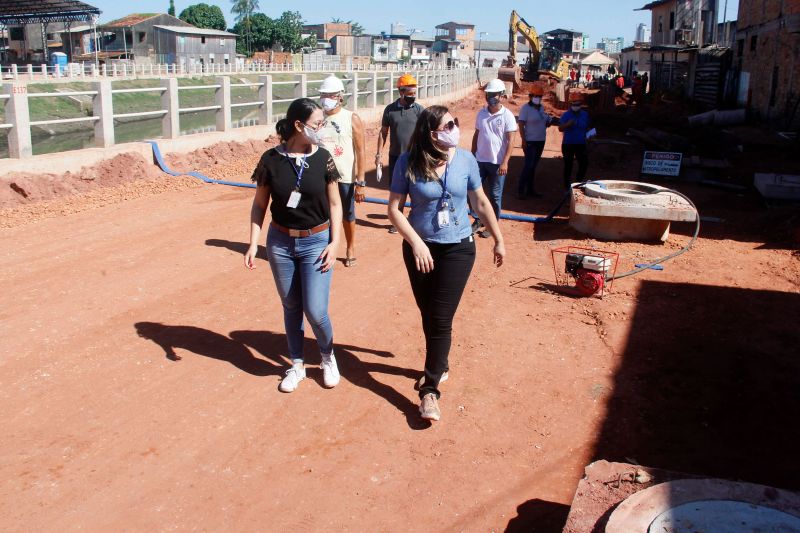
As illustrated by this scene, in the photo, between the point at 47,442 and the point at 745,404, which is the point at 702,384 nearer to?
the point at 745,404

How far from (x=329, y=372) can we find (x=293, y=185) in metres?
1.31

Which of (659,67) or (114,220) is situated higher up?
(659,67)

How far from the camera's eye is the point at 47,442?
4.32 metres

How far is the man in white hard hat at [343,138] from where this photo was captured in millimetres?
6855

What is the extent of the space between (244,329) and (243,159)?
8536mm

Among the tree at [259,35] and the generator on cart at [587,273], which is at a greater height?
the tree at [259,35]

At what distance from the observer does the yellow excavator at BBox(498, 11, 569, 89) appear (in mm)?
40094

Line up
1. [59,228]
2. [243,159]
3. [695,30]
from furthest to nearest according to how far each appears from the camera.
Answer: [695,30] → [243,159] → [59,228]

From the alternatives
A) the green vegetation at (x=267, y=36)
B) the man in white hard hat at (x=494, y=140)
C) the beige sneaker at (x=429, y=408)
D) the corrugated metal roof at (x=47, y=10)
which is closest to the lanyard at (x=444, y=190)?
the beige sneaker at (x=429, y=408)

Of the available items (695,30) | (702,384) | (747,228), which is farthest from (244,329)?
(695,30)

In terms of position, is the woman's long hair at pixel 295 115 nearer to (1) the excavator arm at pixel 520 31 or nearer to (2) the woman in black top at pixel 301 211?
(2) the woman in black top at pixel 301 211

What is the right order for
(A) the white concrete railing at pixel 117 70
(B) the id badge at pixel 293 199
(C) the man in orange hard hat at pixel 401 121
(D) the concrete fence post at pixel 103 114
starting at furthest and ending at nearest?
(A) the white concrete railing at pixel 117 70, (D) the concrete fence post at pixel 103 114, (C) the man in orange hard hat at pixel 401 121, (B) the id badge at pixel 293 199

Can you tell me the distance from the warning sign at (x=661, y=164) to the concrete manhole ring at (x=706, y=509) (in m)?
10.5

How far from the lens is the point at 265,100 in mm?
16047
